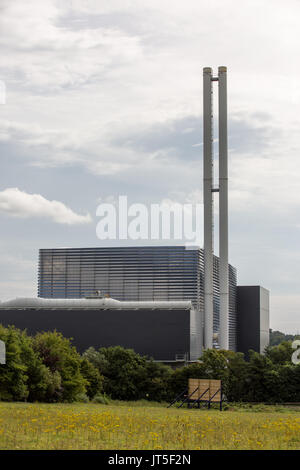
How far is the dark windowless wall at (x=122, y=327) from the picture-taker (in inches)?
3243

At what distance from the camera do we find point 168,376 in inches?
2576

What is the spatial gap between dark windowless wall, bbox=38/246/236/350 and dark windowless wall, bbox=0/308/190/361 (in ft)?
133

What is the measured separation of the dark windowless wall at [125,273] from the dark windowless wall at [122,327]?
133 ft

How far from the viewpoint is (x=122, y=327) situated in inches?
3310

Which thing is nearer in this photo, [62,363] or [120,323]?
[62,363]

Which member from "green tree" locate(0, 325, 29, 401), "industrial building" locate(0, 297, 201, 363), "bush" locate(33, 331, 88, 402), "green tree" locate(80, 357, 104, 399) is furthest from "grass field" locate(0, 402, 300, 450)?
"industrial building" locate(0, 297, 201, 363)

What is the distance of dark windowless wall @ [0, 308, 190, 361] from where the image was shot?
82375 millimetres

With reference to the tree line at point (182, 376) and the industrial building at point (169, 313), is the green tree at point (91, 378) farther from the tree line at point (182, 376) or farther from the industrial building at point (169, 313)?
the industrial building at point (169, 313)

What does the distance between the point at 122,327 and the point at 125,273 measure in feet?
197

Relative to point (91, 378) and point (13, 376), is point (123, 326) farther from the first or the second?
point (13, 376)

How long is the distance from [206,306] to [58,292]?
71.9 meters

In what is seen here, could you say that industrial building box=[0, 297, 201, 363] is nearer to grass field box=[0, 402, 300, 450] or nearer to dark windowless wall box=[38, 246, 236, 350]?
dark windowless wall box=[38, 246, 236, 350]

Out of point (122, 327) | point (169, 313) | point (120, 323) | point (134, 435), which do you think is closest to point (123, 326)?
point (122, 327)
